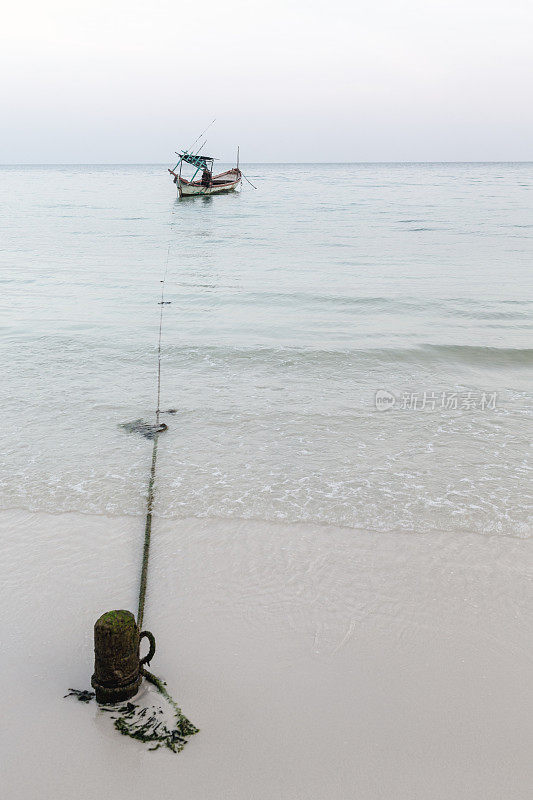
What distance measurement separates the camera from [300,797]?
2270mm

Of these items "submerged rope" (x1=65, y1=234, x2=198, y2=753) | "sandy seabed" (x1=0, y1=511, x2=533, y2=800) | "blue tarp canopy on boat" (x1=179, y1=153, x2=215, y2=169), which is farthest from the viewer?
"blue tarp canopy on boat" (x1=179, y1=153, x2=215, y2=169)

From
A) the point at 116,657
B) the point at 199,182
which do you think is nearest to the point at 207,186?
the point at 199,182

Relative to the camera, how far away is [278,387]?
6.80 metres

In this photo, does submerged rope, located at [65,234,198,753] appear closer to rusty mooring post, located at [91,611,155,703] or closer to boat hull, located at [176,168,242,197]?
rusty mooring post, located at [91,611,155,703]

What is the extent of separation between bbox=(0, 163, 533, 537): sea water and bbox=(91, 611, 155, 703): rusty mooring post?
5.59 feet

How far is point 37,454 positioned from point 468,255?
47.9 ft

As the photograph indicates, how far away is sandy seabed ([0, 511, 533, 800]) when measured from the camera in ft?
7.73

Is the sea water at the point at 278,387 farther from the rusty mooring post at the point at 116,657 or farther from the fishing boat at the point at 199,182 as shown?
the fishing boat at the point at 199,182

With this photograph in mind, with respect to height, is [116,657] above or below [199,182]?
below

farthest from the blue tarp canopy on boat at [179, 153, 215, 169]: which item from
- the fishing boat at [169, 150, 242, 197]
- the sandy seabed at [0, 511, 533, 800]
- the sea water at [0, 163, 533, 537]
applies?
the sandy seabed at [0, 511, 533, 800]

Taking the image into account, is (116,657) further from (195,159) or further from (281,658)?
(195,159)

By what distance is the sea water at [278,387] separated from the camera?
4.49 meters

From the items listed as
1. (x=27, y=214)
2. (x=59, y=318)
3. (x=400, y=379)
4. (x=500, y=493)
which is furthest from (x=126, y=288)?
(x=27, y=214)

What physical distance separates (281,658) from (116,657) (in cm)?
81
